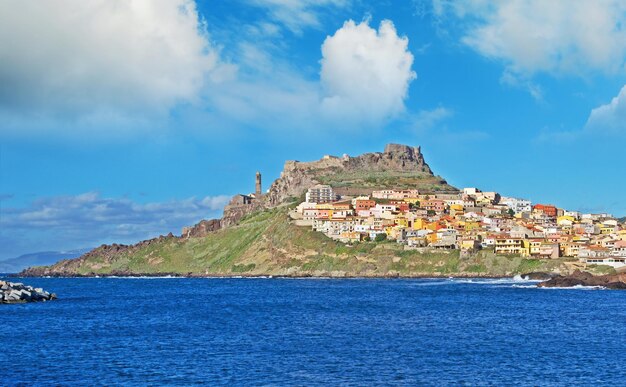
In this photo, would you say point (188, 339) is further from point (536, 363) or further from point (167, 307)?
point (167, 307)

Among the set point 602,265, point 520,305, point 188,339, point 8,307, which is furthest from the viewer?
point 602,265

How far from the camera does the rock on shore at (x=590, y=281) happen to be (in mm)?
125062

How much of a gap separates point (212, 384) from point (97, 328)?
1280 inches

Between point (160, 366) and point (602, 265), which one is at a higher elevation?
point (602, 265)

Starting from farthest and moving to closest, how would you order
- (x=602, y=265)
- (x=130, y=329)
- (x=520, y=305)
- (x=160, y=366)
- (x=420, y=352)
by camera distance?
(x=602, y=265), (x=520, y=305), (x=130, y=329), (x=420, y=352), (x=160, y=366)

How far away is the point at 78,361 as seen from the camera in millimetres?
51688

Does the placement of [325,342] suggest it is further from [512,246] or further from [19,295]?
[512,246]

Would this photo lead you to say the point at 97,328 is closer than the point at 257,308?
Yes

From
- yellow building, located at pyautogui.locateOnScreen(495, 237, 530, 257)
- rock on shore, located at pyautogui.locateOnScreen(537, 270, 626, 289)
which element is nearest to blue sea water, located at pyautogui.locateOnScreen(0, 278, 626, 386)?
rock on shore, located at pyautogui.locateOnScreen(537, 270, 626, 289)

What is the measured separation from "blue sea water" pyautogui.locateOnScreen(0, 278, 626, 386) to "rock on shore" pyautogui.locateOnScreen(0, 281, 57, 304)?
202 inches

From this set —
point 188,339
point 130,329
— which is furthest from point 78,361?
point 130,329

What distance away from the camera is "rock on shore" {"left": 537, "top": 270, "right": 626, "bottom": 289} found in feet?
410

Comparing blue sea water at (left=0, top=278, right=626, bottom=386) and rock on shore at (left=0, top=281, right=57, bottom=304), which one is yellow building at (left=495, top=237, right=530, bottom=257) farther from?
rock on shore at (left=0, top=281, right=57, bottom=304)

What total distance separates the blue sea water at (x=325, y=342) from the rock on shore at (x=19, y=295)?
5.14 metres
